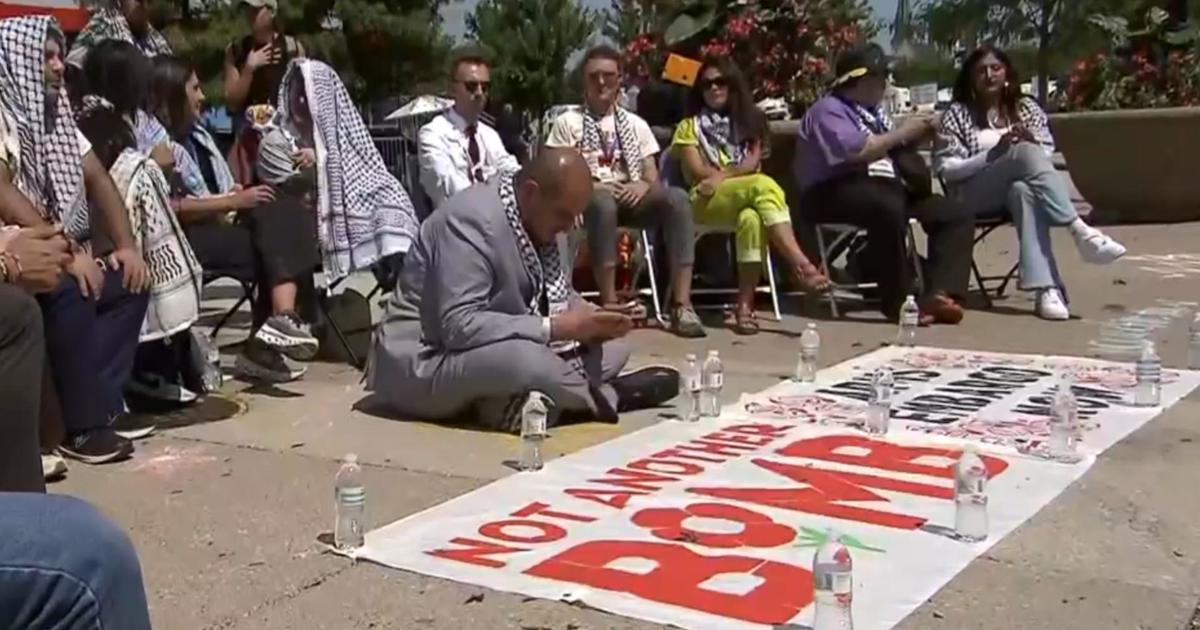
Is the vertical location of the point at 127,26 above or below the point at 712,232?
above

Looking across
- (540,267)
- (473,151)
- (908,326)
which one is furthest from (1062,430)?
(473,151)

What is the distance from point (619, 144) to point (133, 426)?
3280 millimetres

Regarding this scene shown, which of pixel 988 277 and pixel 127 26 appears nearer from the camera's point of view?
pixel 127 26

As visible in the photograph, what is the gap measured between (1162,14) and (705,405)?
11761 millimetres

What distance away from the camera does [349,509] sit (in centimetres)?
367

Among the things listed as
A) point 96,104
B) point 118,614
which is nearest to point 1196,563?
point 118,614

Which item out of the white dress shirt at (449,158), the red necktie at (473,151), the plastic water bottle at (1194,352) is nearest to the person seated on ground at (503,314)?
the white dress shirt at (449,158)

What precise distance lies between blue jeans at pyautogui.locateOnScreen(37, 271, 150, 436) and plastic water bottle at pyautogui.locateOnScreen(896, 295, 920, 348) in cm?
369

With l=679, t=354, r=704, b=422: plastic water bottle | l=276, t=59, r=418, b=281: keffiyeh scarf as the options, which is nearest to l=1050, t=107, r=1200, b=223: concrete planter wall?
l=276, t=59, r=418, b=281: keffiyeh scarf

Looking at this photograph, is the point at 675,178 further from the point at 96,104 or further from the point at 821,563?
the point at 821,563

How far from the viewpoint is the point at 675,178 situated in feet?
26.2

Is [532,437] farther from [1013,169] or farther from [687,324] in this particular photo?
[1013,169]

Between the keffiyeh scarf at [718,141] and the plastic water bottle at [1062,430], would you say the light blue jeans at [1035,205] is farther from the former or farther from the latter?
the plastic water bottle at [1062,430]

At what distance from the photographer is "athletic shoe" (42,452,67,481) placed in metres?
4.42
